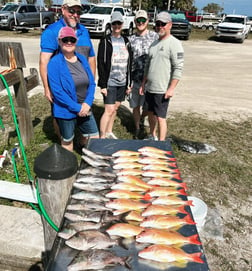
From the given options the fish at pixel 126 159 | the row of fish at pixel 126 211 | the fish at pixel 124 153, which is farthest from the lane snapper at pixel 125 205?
the fish at pixel 124 153

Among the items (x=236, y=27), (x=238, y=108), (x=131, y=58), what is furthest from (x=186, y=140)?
(x=236, y=27)

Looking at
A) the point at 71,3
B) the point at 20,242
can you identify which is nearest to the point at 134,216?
the point at 20,242

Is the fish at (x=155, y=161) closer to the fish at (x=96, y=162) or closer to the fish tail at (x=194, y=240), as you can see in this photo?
the fish at (x=96, y=162)

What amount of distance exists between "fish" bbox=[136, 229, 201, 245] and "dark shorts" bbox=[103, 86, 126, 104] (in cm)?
287

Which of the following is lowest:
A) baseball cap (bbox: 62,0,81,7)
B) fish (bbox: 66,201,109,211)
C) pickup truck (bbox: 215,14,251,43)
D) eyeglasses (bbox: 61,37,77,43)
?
fish (bbox: 66,201,109,211)

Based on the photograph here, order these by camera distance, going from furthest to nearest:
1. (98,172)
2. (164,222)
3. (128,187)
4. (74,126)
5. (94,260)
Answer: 1. (74,126)
2. (98,172)
3. (128,187)
4. (164,222)
5. (94,260)

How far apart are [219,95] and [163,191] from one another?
22.2 ft

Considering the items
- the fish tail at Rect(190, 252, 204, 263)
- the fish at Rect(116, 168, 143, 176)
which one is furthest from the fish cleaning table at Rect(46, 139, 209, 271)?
the fish at Rect(116, 168, 143, 176)

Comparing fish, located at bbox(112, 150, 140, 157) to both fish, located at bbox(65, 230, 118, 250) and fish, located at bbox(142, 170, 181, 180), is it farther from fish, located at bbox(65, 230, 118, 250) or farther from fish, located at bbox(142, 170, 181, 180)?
fish, located at bbox(65, 230, 118, 250)

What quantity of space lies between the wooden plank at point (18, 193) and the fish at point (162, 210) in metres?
1.11

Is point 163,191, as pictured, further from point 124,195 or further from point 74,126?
point 74,126

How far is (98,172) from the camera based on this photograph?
2.25m

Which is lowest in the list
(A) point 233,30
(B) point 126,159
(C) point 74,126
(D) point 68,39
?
(C) point 74,126

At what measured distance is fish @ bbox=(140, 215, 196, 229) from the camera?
1710mm
